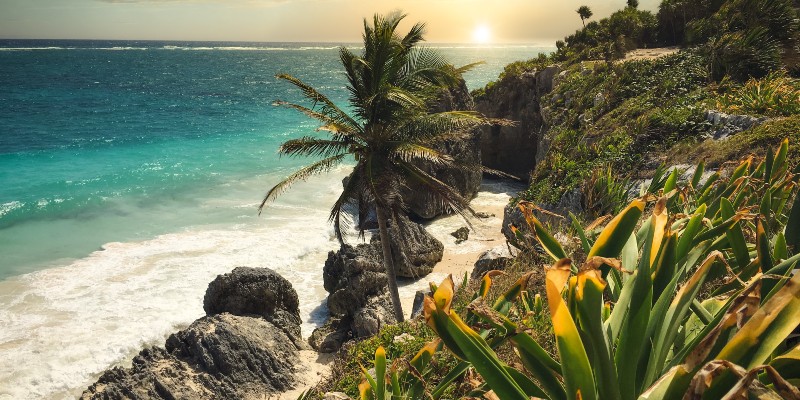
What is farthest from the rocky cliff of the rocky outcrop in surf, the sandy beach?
the rocky outcrop in surf

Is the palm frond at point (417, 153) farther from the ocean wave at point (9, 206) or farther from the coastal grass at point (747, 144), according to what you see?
the ocean wave at point (9, 206)

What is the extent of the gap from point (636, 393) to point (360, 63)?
448 inches

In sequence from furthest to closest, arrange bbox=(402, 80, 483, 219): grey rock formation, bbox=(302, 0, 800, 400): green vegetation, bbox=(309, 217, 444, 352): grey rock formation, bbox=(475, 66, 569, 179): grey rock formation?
1. bbox=(475, 66, 569, 179): grey rock formation
2. bbox=(402, 80, 483, 219): grey rock formation
3. bbox=(309, 217, 444, 352): grey rock formation
4. bbox=(302, 0, 800, 400): green vegetation

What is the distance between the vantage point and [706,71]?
672 inches

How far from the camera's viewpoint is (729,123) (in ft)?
41.3

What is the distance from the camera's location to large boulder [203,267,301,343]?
13672 millimetres

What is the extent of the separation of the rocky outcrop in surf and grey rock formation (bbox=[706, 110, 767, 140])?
10.8m

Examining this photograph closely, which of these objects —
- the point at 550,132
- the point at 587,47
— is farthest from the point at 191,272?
the point at 587,47

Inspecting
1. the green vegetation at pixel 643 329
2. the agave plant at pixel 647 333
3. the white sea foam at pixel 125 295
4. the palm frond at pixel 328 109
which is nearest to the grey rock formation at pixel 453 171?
the white sea foam at pixel 125 295

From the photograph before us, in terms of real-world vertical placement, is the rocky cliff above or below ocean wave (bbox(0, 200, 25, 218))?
above

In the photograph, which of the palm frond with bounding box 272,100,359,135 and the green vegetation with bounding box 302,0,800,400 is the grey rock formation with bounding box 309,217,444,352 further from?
the green vegetation with bounding box 302,0,800,400

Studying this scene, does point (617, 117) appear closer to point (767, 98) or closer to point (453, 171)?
point (767, 98)

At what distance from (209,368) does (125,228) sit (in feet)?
51.7

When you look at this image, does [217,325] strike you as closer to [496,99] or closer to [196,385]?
[196,385]
